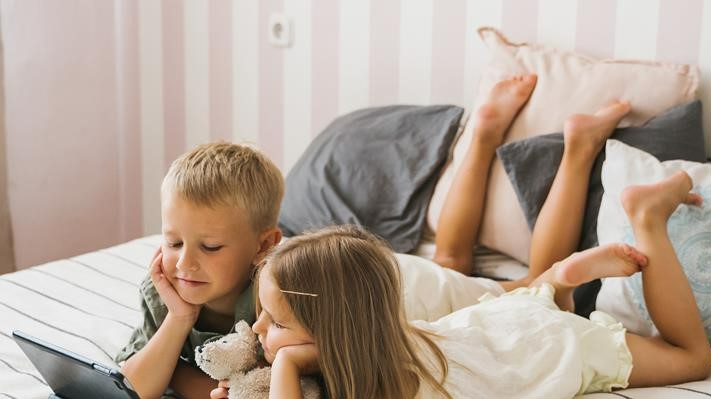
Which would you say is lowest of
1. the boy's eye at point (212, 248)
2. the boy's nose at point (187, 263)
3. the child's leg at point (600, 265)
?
the child's leg at point (600, 265)

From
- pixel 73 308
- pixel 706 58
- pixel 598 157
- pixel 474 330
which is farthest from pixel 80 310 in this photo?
pixel 706 58

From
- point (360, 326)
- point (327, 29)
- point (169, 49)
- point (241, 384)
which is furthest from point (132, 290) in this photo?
point (169, 49)

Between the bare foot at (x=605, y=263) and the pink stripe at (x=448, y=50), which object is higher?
the pink stripe at (x=448, y=50)

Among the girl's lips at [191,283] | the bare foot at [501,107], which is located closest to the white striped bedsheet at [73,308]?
the girl's lips at [191,283]

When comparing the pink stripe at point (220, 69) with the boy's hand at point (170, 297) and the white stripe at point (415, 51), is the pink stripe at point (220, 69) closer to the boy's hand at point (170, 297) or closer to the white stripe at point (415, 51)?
the white stripe at point (415, 51)

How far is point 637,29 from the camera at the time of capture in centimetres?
219

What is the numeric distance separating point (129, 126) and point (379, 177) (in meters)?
1.26

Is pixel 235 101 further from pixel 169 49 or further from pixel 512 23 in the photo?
pixel 512 23

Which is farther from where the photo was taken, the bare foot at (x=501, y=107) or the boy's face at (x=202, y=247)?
the bare foot at (x=501, y=107)

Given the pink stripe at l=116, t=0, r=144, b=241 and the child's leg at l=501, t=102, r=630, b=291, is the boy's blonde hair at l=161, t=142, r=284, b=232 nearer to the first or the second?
the child's leg at l=501, t=102, r=630, b=291

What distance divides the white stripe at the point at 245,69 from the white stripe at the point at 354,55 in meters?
0.31

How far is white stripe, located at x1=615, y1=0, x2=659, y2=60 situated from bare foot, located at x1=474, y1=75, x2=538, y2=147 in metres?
0.22

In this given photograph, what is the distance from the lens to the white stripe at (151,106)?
122 inches

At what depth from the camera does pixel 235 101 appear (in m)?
2.95
